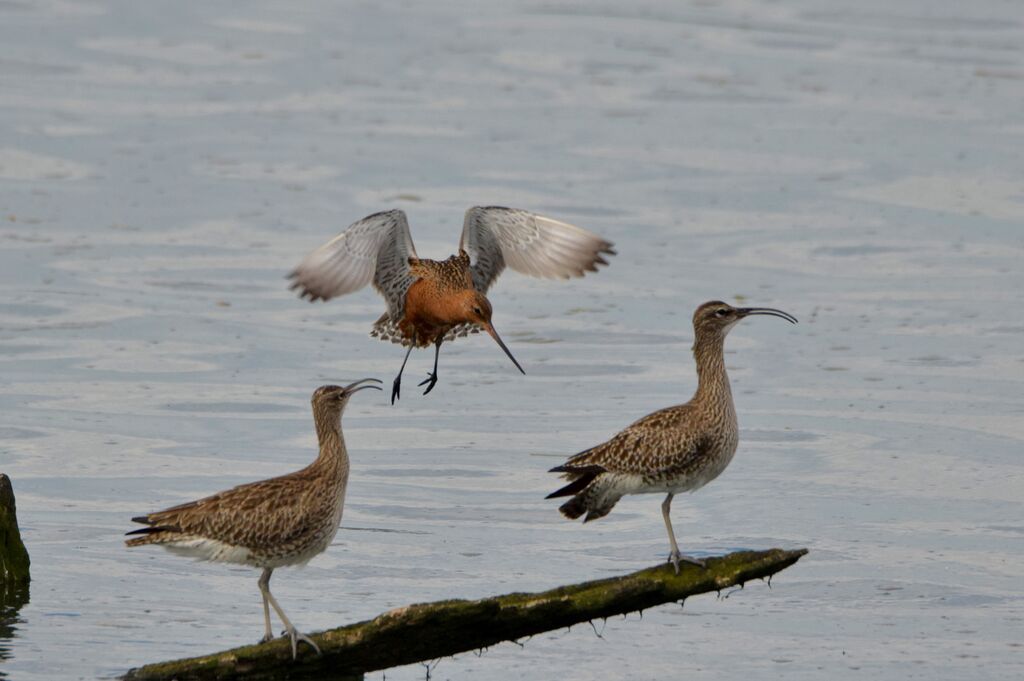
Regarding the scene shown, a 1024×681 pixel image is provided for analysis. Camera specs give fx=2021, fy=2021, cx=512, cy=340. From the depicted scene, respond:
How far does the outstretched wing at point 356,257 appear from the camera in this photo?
532 inches

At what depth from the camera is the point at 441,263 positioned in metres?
14.0

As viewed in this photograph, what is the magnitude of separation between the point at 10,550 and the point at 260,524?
232 centimetres

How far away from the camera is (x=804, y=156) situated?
77.4 ft

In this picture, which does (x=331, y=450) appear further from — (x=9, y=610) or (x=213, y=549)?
(x=9, y=610)

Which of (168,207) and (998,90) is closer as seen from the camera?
(168,207)

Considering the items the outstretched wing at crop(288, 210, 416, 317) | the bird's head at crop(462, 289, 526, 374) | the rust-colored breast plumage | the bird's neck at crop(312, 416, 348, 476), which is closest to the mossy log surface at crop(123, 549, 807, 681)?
the bird's neck at crop(312, 416, 348, 476)

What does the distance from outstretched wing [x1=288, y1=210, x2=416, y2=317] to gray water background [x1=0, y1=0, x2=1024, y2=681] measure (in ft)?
5.28

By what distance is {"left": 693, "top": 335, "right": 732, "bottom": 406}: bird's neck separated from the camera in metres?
10.9

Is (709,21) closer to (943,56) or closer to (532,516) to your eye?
(943,56)

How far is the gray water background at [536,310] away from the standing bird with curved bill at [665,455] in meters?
0.97

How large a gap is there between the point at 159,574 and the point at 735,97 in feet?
50.0

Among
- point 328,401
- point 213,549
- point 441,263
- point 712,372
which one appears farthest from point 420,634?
point 441,263

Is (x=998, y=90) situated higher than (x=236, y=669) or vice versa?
(x=998, y=90)

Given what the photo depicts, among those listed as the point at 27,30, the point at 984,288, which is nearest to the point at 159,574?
the point at 984,288
